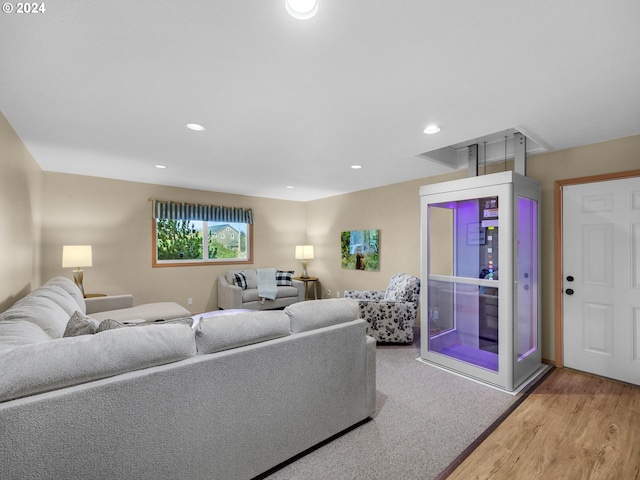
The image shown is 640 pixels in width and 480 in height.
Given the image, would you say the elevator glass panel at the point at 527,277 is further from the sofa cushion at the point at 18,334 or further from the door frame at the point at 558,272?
the sofa cushion at the point at 18,334

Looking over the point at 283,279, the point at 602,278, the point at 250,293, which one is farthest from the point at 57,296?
the point at 602,278

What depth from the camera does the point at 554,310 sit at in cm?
332

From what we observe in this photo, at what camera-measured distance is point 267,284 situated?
5793 mm

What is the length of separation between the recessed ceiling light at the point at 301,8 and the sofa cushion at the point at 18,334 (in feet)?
6.10

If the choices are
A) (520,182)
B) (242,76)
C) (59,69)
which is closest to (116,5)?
(242,76)

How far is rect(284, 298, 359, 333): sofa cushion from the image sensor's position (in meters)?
1.93

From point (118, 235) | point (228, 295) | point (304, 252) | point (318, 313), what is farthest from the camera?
point (304, 252)

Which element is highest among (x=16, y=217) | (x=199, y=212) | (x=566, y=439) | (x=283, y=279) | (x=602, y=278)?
(x=199, y=212)

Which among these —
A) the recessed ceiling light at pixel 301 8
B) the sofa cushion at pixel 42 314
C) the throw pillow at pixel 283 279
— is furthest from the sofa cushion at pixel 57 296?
the throw pillow at pixel 283 279

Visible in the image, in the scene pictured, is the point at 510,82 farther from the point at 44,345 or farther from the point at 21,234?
the point at 21,234

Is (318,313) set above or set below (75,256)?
below

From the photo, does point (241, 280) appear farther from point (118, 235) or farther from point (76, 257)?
point (76, 257)

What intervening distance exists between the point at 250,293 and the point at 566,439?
4.58 m

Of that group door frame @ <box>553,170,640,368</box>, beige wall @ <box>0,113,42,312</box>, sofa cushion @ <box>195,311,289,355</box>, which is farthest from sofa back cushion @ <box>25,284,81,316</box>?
door frame @ <box>553,170,640,368</box>
